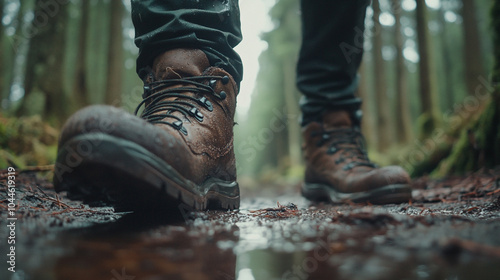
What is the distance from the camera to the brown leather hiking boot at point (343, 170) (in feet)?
5.69

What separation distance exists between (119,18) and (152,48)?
8166mm

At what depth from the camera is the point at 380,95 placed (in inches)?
467

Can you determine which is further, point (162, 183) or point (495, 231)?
point (162, 183)

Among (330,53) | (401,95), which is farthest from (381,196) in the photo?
(401,95)

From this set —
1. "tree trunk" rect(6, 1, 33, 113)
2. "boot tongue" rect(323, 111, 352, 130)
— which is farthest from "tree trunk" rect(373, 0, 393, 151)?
"tree trunk" rect(6, 1, 33, 113)

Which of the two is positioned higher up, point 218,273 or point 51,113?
point 51,113

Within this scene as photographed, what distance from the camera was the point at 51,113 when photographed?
5.45m

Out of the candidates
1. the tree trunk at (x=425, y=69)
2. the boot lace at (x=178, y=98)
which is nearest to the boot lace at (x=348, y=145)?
the boot lace at (x=178, y=98)

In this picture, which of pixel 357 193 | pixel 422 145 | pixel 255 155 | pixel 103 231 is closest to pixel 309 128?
pixel 357 193

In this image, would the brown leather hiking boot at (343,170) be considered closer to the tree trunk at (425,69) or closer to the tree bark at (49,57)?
the tree bark at (49,57)

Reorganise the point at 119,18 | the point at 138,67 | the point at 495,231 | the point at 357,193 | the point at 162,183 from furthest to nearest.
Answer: the point at 119,18, the point at 357,193, the point at 138,67, the point at 162,183, the point at 495,231

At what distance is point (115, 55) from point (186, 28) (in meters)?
7.69

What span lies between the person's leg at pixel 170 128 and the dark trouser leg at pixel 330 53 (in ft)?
2.39

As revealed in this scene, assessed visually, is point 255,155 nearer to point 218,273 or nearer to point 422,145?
point 422,145
